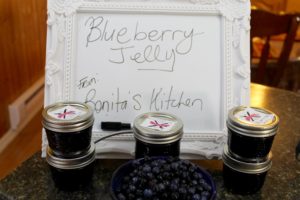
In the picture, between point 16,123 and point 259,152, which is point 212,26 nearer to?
point 259,152

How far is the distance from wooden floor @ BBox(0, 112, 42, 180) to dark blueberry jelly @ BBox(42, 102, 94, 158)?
139cm

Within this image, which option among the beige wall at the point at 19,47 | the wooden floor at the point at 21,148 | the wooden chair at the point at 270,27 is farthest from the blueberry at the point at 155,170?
the beige wall at the point at 19,47

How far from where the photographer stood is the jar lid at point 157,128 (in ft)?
2.38

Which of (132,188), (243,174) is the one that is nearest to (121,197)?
(132,188)

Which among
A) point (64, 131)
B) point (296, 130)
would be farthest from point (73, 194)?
point (296, 130)

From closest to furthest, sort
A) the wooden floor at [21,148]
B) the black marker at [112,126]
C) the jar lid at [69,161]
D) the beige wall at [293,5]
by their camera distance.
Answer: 1. the jar lid at [69,161]
2. the black marker at [112,126]
3. the wooden floor at [21,148]
4. the beige wall at [293,5]

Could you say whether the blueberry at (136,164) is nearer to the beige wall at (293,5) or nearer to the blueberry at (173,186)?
the blueberry at (173,186)

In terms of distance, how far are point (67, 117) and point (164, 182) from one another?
0.70 feet

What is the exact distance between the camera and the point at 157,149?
74cm

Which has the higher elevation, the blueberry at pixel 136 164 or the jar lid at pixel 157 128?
the jar lid at pixel 157 128

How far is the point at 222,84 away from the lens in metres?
0.85

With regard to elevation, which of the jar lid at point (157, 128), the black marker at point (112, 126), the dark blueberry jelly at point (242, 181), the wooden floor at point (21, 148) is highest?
the jar lid at point (157, 128)

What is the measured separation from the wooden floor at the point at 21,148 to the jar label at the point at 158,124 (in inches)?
56.0

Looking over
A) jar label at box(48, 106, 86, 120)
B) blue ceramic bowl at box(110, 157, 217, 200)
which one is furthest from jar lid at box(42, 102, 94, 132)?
blue ceramic bowl at box(110, 157, 217, 200)
